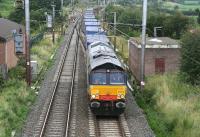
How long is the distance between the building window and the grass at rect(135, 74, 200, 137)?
3351 mm

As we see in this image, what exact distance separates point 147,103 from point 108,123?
492 centimetres

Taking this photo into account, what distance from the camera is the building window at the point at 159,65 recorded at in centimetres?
3316

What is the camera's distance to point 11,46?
117 feet

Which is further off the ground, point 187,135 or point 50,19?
point 50,19

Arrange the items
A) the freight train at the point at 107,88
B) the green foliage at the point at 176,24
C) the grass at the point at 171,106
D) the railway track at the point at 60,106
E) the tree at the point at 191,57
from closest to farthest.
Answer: the grass at the point at 171,106
the railway track at the point at 60,106
the freight train at the point at 107,88
the tree at the point at 191,57
the green foliage at the point at 176,24

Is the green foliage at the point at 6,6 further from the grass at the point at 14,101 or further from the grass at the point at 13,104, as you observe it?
the grass at the point at 13,104

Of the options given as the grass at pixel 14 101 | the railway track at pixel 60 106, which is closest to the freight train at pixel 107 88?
the railway track at pixel 60 106

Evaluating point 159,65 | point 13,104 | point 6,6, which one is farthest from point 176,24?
point 6,6

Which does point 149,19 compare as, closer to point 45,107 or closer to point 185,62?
point 185,62

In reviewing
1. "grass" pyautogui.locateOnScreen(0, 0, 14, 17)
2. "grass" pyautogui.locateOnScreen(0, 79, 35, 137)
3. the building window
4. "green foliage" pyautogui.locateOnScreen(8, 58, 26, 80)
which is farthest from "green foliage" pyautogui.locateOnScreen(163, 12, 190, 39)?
"grass" pyautogui.locateOnScreen(0, 0, 14, 17)

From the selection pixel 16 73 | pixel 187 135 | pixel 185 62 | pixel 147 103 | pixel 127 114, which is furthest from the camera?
pixel 16 73

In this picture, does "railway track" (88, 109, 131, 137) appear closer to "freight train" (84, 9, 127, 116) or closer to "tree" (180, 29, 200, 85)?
"freight train" (84, 9, 127, 116)

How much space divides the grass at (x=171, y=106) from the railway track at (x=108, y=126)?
1368 millimetres

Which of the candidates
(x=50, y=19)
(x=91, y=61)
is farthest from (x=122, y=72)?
(x=50, y=19)
